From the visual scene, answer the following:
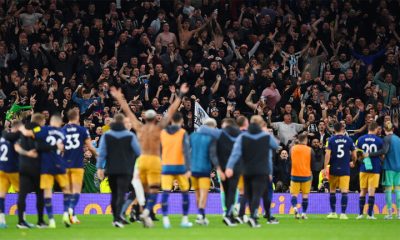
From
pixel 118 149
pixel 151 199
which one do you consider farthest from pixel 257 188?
A: pixel 118 149

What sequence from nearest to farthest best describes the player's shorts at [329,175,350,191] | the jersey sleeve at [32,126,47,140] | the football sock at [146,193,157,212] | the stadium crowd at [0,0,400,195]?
the football sock at [146,193,157,212], the jersey sleeve at [32,126,47,140], the player's shorts at [329,175,350,191], the stadium crowd at [0,0,400,195]

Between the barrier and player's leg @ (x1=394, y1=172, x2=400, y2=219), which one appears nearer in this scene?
player's leg @ (x1=394, y1=172, x2=400, y2=219)

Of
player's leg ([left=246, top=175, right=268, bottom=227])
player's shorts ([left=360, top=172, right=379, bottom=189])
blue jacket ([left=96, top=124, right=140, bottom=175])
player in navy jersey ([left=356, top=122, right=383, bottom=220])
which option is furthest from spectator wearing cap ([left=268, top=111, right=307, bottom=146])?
blue jacket ([left=96, top=124, right=140, bottom=175])

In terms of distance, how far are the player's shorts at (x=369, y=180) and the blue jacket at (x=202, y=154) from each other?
20.4 feet

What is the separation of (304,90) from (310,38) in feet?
9.20

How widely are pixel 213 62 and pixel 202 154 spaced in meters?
11.9

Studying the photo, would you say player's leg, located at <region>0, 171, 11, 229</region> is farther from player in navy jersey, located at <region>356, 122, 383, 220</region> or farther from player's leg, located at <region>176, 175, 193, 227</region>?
A: player in navy jersey, located at <region>356, 122, 383, 220</region>

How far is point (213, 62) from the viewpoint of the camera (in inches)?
1414

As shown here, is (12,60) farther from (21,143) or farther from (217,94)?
(21,143)

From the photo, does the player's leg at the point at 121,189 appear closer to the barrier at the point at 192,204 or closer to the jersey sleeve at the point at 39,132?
the jersey sleeve at the point at 39,132

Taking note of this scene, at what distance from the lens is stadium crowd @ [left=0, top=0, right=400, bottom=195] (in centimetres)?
3406

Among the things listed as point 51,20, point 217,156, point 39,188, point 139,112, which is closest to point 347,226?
point 217,156

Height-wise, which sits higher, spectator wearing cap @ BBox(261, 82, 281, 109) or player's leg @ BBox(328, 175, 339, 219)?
spectator wearing cap @ BBox(261, 82, 281, 109)

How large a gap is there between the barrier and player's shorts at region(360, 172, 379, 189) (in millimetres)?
3456
